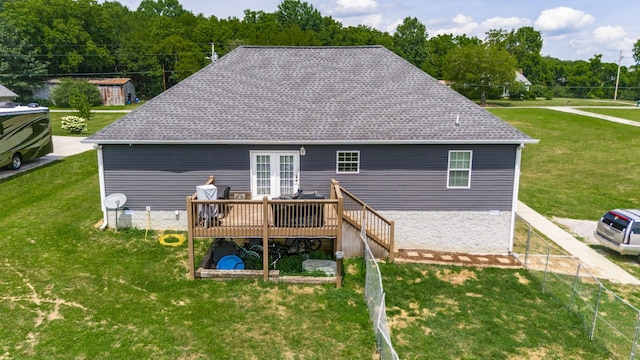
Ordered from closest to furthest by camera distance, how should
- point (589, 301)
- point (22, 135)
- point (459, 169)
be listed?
point (589, 301) → point (459, 169) → point (22, 135)

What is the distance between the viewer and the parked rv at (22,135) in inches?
843

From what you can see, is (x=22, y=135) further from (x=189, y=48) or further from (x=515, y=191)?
(x=189, y=48)

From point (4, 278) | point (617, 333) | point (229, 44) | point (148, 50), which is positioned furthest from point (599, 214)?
point (148, 50)

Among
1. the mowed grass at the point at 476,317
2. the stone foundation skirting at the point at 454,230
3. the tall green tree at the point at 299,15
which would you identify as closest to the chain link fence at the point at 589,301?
the mowed grass at the point at 476,317

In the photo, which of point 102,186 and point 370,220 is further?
point 102,186

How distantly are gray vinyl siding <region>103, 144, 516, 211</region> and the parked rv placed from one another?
415 inches

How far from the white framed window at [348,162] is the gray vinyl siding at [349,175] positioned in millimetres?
137

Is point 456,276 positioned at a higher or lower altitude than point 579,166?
lower

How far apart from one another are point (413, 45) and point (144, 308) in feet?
264

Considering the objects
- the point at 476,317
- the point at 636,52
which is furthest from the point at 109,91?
the point at 636,52

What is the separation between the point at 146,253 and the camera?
13.6 metres

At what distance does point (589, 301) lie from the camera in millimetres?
11453

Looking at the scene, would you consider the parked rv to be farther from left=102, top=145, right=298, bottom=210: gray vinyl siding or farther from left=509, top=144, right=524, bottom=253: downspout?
left=509, top=144, right=524, bottom=253: downspout

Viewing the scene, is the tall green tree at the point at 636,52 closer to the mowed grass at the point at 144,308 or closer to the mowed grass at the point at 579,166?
the mowed grass at the point at 579,166
